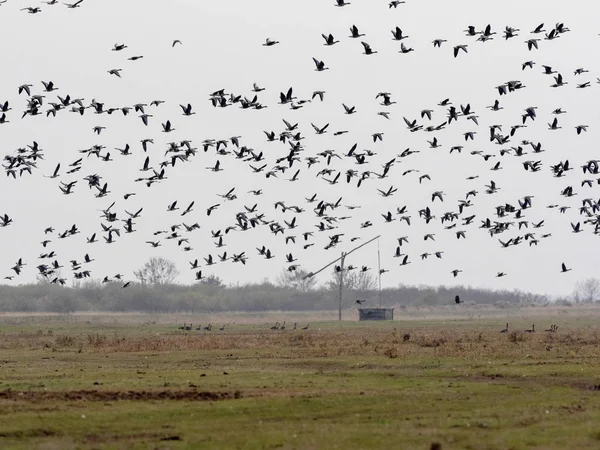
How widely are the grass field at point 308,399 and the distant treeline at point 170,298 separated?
399ft

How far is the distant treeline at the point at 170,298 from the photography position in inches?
6959

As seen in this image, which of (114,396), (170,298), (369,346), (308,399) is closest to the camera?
(308,399)

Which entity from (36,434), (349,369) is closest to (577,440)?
(36,434)

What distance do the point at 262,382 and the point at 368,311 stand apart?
76.7m

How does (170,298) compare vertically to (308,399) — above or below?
above

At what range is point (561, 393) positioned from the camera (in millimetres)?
35625

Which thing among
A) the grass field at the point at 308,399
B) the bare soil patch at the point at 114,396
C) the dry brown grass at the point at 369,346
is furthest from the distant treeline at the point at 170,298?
the bare soil patch at the point at 114,396

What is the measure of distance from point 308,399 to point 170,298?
483 ft

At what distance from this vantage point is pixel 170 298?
179250 millimetres

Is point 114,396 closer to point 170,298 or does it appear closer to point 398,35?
point 398,35

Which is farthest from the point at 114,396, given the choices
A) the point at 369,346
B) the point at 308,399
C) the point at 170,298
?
the point at 170,298

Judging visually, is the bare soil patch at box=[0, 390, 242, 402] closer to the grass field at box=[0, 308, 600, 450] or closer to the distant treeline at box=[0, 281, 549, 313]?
the grass field at box=[0, 308, 600, 450]

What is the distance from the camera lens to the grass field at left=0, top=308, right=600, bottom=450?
27312 millimetres

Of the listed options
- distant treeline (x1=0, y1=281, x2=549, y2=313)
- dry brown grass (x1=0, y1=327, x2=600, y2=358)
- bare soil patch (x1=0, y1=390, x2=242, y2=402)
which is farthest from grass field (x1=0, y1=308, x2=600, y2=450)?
distant treeline (x1=0, y1=281, x2=549, y2=313)
